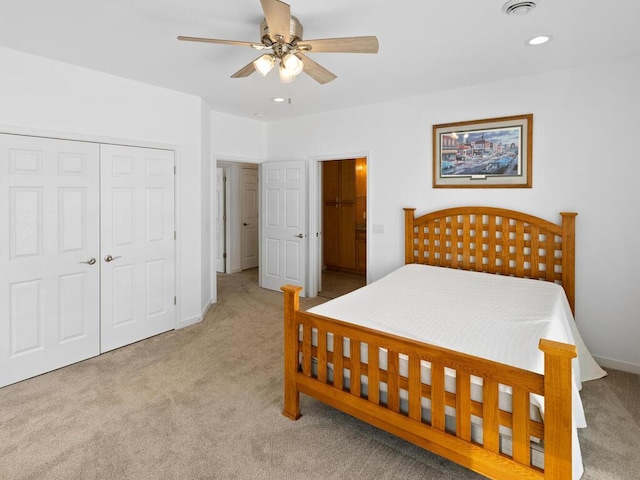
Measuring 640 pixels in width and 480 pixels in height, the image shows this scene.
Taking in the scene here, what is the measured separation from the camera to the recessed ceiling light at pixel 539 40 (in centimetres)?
254

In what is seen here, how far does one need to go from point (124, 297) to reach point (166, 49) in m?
2.26

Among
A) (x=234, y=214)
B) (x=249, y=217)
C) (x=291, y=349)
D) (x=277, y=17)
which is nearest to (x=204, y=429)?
(x=291, y=349)

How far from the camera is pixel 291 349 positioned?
91.0 inches

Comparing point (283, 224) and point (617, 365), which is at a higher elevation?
point (283, 224)

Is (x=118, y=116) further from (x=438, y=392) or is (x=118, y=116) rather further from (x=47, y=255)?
(x=438, y=392)

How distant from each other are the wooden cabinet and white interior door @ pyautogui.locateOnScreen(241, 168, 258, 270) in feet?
4.59

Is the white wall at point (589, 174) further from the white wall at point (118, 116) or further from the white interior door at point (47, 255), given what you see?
the white interior door at point (47, 255)

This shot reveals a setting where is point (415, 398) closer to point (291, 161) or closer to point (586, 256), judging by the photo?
point (586, 256)

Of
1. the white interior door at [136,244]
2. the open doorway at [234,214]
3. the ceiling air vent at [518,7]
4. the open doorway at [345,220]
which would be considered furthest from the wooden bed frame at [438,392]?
the open doorway at [234,214]

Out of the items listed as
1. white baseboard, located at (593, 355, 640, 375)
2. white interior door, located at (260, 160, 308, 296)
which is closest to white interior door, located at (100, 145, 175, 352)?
white interior door, located at (260, 160, 308, 296)

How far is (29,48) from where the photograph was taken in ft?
8.92

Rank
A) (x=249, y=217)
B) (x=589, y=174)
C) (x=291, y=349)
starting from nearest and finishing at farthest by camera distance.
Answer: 1. (x=291, y=349)
2. (x=589, y=174)
3. (x=249, y=217)

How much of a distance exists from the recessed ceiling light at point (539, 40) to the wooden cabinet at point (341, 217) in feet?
13.7

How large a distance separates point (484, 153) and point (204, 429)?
3.41 m
